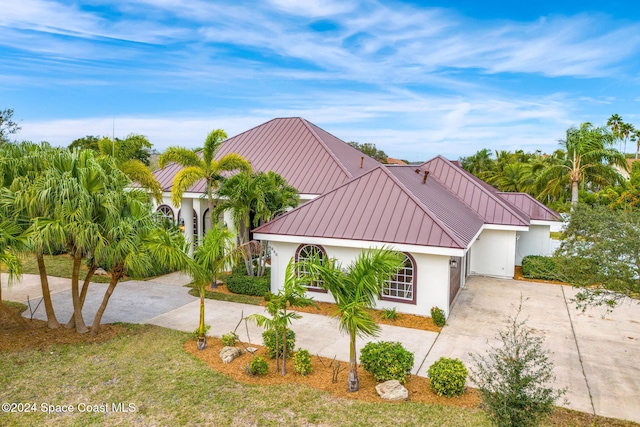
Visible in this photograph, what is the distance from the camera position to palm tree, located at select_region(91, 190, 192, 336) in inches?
375

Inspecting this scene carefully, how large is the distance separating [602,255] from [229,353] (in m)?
7.76

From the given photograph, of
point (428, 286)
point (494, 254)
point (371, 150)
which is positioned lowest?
point (428, 286)

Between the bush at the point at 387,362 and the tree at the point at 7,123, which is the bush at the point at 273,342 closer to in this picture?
the bush at the point at 387,362

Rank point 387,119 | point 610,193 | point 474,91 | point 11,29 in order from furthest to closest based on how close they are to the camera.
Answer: point 387,119
point 610,193
point 474,91
point 11,29

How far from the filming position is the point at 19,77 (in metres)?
20.0

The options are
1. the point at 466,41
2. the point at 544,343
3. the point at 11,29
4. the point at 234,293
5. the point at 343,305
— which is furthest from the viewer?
the point at 466,41

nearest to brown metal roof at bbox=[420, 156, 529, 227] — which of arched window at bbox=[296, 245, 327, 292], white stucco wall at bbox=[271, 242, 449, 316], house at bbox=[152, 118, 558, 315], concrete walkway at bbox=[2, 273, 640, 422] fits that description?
house at bbox=[152, 118, 558, 315]

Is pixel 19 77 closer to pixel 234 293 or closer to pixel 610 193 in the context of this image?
pixel 234 293

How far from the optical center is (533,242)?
65.5 feet

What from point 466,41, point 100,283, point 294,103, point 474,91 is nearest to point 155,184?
point 100,283

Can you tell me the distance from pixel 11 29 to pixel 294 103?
18.3 meters

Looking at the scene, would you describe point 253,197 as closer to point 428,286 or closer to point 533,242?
point 428,286

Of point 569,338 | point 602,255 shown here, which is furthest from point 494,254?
point 602,255

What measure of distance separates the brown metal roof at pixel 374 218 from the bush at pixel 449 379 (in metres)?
4.55
